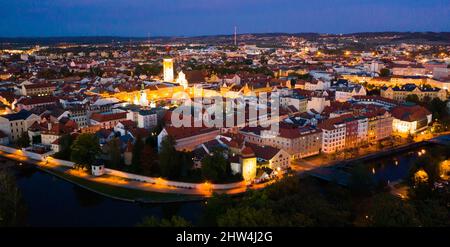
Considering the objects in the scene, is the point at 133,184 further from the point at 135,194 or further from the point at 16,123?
the point at 16,123

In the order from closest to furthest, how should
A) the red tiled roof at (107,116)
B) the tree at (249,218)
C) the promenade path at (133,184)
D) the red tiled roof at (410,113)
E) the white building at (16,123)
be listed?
1. the tree at (249,218)
2. the promenade path at (133,184)
3. the white building at (16,123)
4. the red tiled roof at (107,116)
5. the red tiled roof at (410,113)

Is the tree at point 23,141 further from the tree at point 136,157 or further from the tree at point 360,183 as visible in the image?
the tree at point 360,183

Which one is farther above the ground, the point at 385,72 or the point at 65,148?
the point at 385,72

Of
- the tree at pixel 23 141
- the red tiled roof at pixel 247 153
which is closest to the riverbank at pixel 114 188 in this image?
the red tiled roof at pixel 247 153

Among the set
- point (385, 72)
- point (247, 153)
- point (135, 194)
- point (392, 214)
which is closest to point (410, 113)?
point (247, 153)

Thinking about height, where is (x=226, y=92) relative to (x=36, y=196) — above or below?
above
